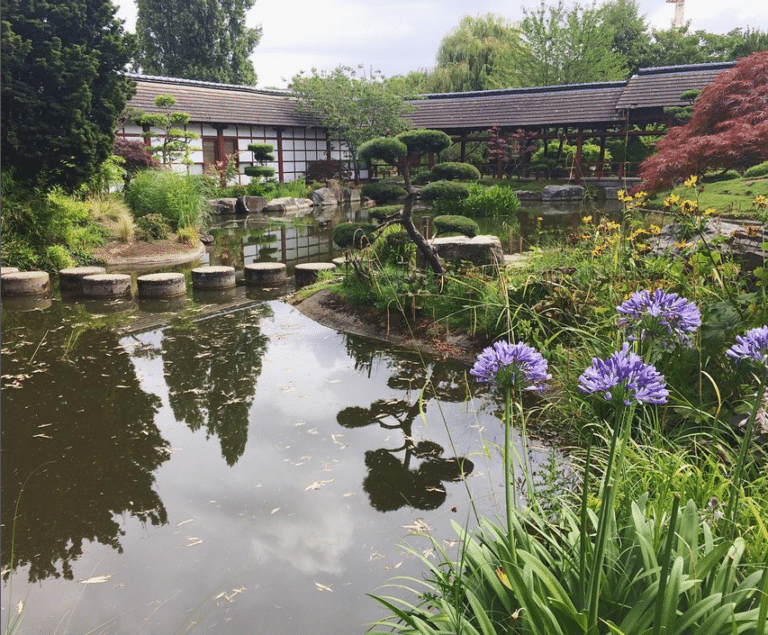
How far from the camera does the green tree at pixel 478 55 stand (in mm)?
32781

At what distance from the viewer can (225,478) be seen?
3.72 metres

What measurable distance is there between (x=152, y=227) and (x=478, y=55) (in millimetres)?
26557

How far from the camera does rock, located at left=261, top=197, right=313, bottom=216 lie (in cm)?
1964

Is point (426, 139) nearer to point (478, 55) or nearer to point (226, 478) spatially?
point (226, 478)

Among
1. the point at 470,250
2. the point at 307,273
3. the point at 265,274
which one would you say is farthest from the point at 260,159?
the point at 470,250

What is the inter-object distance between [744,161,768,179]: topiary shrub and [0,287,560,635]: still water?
11.9 meters

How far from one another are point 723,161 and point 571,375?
23.7 ft

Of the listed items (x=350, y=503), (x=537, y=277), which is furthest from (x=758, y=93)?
(x=350, y=503)

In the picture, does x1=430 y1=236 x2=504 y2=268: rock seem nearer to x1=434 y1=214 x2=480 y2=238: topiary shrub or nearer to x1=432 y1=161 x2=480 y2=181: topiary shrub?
x1=434 y1=214 x2=480 y2=238: topiary shrub

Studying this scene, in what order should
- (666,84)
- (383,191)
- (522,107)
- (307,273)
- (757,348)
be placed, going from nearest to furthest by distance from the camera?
(757,348) < (383,191) < (307,273) < (666,84) < (522,107)

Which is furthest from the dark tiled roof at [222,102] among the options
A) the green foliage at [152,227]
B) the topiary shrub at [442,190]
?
the topiary shrub at [442,190]

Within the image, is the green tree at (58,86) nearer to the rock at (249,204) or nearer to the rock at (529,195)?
the rock at (249,204)

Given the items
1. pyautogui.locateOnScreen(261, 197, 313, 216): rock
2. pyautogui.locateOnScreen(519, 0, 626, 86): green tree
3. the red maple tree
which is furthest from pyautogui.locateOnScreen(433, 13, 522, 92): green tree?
the red maple tree

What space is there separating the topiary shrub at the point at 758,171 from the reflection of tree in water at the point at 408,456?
11969 millimetres
